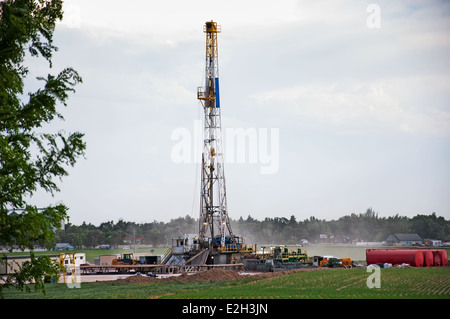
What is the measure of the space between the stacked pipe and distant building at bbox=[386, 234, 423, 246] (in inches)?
4333

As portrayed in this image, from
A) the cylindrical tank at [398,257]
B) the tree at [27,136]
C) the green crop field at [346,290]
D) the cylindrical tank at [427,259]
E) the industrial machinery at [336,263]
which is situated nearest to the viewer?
the tree at [27,136]

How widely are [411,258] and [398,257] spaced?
132 cm

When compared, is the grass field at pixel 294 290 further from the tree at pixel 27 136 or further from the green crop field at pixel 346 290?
the tree at pixel 27 136

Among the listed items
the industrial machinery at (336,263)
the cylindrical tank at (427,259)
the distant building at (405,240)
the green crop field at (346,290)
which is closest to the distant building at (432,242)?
the distant building at (405,240)

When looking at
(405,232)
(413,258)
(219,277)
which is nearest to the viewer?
(219,277)

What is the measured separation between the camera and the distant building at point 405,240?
16357cm

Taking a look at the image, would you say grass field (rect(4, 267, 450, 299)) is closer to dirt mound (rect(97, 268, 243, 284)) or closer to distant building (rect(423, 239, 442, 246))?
dirt mound (rect(97, 268, 243, 284))

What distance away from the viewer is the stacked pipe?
55.2 meters

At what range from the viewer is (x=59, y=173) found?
15539 mm

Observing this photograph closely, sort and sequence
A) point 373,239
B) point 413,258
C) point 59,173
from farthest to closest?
point 373,239
point 413,258
point 59,173
